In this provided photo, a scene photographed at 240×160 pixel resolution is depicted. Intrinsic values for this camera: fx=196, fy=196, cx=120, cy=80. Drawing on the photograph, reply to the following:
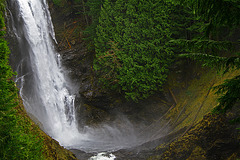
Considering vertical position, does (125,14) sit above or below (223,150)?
above

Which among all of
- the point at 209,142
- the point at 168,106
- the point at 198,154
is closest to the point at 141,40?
the point at 168,106

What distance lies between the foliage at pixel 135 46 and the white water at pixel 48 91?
4490 millimetres

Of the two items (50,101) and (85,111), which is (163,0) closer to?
(85,111)

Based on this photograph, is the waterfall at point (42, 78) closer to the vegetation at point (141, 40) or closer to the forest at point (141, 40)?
the forest at point (141, 40)

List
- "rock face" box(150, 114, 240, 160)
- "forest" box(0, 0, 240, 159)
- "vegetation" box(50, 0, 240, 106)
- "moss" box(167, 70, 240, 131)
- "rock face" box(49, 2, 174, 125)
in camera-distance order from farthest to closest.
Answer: "rock face" box(49, 2, 174, 125) < "vegetation" box(50, 0, 240, 106) < "forest" box(0, 0, 240, 159) < "moss" box(167, 70, 240, 131) < "rock face" box(150, 114, 240, 160)

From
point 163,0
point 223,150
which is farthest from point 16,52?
point 223,150

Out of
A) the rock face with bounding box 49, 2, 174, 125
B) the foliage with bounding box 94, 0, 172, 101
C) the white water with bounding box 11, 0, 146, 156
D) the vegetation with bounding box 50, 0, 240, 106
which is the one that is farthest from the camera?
the rock face with bounding box 49, 2, 174, 125

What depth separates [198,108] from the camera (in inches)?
541

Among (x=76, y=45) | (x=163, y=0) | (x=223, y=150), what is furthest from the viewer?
(x=76, y=45)

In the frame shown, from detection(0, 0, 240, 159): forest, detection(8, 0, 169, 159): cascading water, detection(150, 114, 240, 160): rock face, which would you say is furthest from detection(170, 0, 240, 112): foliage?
detection(8, 0, 169, 159): cascading water

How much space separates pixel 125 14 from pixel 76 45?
7.70 meters

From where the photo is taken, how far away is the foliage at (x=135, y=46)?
646 inches

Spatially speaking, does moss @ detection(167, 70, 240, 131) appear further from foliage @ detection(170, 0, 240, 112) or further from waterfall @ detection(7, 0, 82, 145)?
waterfall @ detection(7, 0, 82, 145)

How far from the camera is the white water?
18.9m
